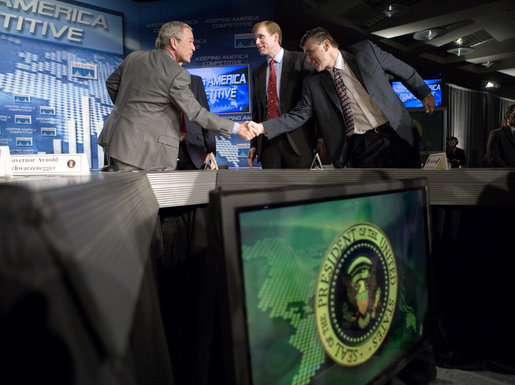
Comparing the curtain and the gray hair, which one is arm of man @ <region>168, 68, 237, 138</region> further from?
the curtain

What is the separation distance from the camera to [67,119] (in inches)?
163

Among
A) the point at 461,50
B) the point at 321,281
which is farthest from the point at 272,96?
the point at 461,50

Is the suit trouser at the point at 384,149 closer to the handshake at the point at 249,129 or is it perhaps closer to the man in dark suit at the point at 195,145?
the handshake at the point at 249,129

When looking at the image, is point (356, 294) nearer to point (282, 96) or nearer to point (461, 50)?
point (282, 96)

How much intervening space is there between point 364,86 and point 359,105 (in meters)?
0.10

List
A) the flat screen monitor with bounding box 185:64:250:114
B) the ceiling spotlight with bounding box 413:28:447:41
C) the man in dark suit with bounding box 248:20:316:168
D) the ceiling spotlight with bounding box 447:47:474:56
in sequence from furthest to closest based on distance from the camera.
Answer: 1. the ceiling spotlight with bounding box 447:47:474:56
2. the ceiling spotlight with bounding box 413:28:447:41
3. the flat screen monitor with bounding box 185:64:250:114
4. the man in dark suit with bounding box 248:20:316:168

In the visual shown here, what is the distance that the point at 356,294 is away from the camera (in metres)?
0.58

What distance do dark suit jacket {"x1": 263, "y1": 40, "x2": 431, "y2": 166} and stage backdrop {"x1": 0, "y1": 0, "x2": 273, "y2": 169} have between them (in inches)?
89.0

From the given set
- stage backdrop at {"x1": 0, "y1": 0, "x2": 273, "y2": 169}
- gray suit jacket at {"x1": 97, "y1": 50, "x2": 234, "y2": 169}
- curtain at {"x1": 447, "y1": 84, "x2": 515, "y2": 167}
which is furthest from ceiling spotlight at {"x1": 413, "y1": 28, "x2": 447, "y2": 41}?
gray suit jacket at {"x1": 97, "y1": 50, "x2": 234, "y2": 169}

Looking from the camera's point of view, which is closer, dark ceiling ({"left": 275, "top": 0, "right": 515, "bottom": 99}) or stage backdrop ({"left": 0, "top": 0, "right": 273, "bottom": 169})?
stage backdrop ({"left": 0, "top": 0, "right": 273, "bottom": 169})

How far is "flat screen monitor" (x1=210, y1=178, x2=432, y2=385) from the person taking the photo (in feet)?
1.38

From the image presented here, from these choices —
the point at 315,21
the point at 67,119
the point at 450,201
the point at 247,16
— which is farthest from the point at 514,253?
the point at 315,21

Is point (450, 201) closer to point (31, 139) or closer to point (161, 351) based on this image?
point (161, 351)

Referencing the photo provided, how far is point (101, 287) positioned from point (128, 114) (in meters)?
1.93
